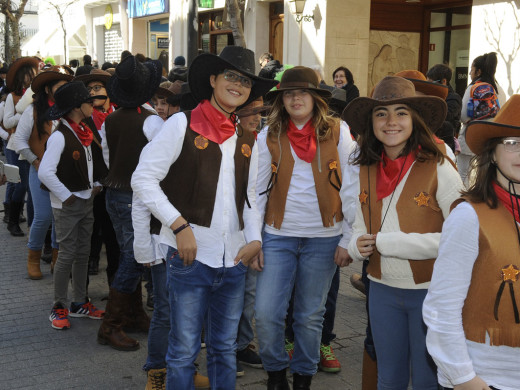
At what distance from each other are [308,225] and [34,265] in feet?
12.7

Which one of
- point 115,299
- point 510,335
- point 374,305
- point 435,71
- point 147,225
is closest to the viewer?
point 510,335

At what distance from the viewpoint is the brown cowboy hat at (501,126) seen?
7.30ft

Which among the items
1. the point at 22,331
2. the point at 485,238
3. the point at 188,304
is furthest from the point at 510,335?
the point at 22,331

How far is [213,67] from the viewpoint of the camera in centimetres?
340

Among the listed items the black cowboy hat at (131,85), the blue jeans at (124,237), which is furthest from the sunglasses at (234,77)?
the blue jeans at (124,237)

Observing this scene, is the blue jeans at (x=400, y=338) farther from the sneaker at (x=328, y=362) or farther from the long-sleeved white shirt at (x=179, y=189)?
the sneaker at (x=328, y=362)

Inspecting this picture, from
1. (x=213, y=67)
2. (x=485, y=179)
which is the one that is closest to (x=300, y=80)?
(x=213, y=67)

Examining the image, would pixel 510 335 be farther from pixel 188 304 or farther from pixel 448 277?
pixel 188 304

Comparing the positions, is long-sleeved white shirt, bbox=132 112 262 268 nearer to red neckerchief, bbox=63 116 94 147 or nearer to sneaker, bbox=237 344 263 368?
sneaker, bbox=237 344 263 368

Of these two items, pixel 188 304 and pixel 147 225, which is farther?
pixel 147 225

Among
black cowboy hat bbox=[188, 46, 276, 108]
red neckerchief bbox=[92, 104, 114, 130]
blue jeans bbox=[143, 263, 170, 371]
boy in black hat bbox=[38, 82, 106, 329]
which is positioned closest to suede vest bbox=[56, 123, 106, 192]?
boy in black hat bbox=[38, 82, 106, 329]

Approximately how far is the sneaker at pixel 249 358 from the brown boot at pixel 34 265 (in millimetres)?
2985

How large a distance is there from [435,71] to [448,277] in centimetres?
610

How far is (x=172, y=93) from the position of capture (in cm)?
586
